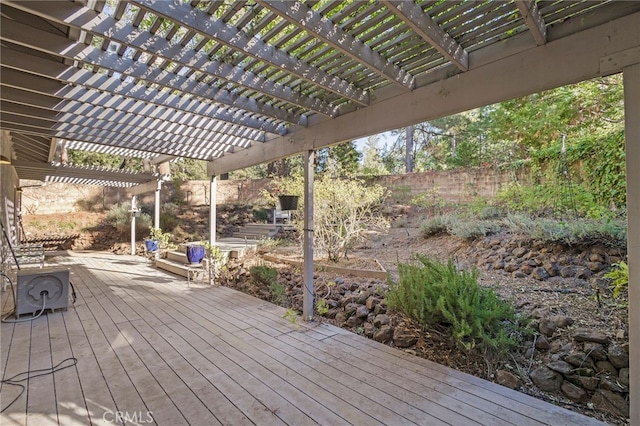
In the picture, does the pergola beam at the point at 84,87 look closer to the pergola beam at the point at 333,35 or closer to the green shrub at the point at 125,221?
the pergola beam at the point at 333,35

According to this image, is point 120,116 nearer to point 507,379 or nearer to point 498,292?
point 507,379

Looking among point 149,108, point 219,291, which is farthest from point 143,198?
point 149,108

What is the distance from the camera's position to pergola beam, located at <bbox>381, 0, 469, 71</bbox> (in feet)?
5.85

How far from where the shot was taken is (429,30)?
1996mm

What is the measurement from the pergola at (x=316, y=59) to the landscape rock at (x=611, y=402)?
50 cm

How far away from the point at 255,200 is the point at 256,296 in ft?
27.8

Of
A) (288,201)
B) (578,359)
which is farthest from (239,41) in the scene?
(288,201)

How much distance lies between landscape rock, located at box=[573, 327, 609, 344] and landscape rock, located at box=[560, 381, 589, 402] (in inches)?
18.5

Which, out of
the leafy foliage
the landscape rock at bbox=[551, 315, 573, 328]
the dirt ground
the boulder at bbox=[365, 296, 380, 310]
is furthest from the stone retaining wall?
the boulder at bbox=[365, 296, 380, 310]

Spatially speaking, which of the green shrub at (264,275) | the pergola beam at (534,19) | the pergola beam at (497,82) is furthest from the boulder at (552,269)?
the green shrub at (264,275)

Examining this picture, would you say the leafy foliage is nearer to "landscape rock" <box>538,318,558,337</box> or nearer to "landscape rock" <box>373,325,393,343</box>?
"landscape rock" <box>373,325,393,343</box>

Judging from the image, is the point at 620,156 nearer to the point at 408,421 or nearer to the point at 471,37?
the point at 471,37

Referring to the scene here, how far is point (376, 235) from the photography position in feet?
26.5

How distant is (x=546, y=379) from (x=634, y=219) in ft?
4.54
